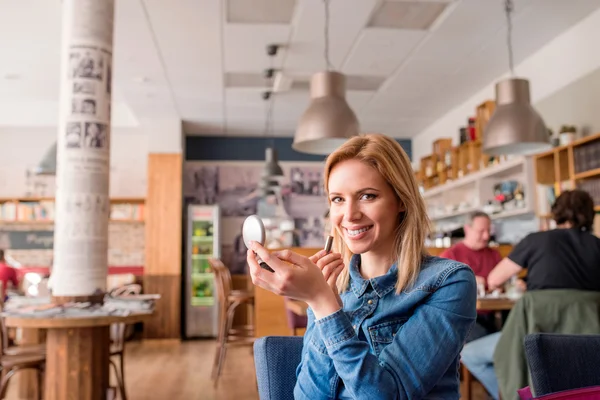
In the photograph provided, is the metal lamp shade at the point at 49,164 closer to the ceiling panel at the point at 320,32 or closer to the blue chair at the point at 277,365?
the ceiling panel at the point at 320,32

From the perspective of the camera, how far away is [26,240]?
31.0ft

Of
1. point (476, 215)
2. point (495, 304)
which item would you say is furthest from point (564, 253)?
point (476, 215)

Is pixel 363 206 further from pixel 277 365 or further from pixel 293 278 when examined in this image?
pixel 277 365

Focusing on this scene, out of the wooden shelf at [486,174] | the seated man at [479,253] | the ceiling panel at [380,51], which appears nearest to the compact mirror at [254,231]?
the seated man at [479,253]

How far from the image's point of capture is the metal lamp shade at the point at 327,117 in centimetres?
446

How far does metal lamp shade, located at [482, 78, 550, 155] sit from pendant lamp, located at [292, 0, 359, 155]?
1.05 metres

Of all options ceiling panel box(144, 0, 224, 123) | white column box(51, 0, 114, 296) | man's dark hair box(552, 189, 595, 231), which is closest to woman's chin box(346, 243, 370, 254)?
man's dark hair box(552, 189, 595, 231)

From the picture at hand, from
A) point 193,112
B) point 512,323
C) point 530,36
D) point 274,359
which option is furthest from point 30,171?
point 274,359

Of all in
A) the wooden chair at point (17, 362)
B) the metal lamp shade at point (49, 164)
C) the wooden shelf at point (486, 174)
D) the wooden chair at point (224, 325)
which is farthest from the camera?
the metal lamp shade at point (49, 164)

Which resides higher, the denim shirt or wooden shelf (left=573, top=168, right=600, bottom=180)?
wooden shelf (left=573, top=168, right=600, bottom=180)

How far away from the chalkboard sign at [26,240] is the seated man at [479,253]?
6823 millimetres

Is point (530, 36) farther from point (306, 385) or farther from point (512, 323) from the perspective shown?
point (306, 385)

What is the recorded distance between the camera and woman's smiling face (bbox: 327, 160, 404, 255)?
4.35 feet

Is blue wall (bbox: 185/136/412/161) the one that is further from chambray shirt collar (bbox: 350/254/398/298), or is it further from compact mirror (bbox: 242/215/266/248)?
compact mirror (bbox: 242/215/266/248)
